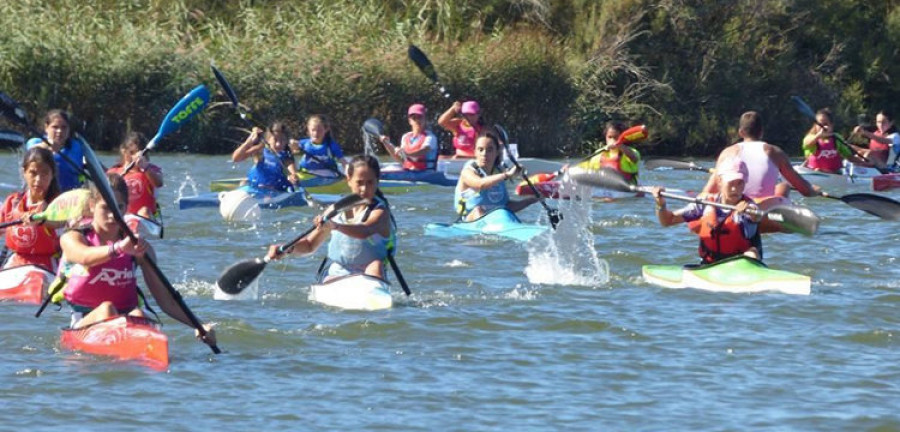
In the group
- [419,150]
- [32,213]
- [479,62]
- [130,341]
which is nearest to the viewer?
[130,341]

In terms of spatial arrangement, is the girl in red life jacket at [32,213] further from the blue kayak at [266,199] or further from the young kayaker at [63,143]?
the blue kayak at [266,199]

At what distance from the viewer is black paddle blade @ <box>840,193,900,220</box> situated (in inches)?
460

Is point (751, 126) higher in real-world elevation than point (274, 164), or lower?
higher

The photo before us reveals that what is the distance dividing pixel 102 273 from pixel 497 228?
5895mm

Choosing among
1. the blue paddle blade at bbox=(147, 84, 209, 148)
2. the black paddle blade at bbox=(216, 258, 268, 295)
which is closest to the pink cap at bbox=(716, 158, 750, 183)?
the black paddle blade at bbox=(216, 258, 268, 295)

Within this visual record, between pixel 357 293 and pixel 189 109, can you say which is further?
pixel 189 109

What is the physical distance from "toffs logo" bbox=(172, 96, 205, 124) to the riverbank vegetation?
1346 centimetres

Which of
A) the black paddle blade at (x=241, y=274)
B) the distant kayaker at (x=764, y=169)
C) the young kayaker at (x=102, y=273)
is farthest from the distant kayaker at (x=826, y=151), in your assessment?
the young kayaker at (x=102, y=273)

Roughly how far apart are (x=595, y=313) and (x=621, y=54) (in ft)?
75.0

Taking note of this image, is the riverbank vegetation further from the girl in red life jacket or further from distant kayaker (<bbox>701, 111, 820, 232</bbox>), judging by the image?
the girl in red life jacket

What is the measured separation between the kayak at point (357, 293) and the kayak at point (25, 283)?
176cm

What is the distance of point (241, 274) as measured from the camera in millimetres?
9586

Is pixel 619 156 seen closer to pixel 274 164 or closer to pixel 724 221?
pixel 274 164

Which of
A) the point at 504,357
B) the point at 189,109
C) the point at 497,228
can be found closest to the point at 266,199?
the point at 497,228
